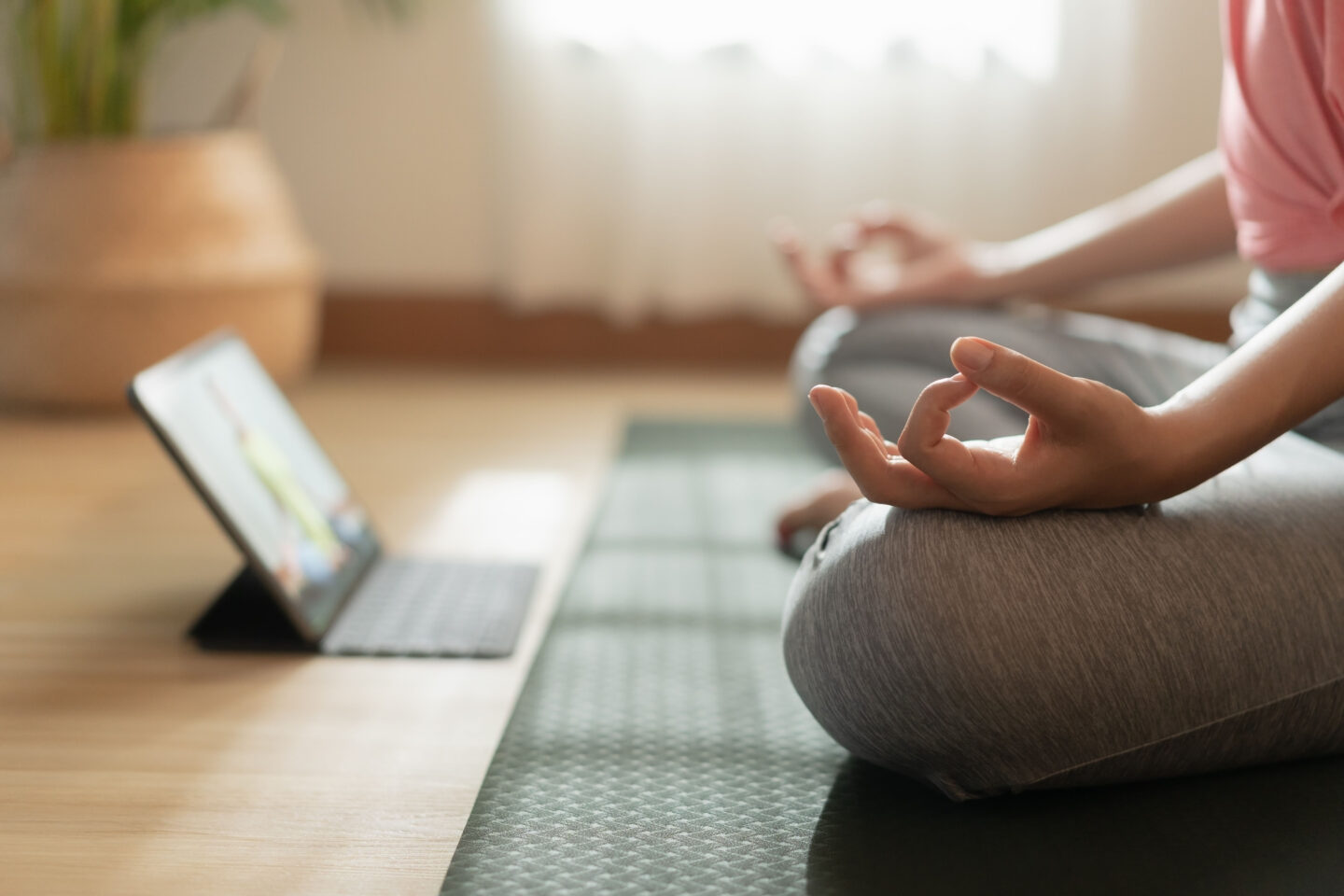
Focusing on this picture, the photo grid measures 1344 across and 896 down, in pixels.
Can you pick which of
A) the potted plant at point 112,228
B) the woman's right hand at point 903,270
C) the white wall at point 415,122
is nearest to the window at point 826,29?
the white wall at point 415,122

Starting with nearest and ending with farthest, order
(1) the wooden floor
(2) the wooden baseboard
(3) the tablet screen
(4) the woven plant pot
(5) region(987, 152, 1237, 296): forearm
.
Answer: (1) the wooden floor, (3) the tablet screen, (5) region(987, 152, 1237, 296): forearm, (4) the woven plant pot, (2) the wooden baseboard

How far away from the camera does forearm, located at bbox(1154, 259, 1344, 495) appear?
593 mm

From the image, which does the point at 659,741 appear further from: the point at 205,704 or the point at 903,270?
the point at 903,270

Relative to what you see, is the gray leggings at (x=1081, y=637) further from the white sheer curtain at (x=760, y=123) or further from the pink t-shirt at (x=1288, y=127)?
the white sheer curtain at (x=760, y=123)

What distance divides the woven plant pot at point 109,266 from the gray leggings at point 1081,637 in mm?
1307

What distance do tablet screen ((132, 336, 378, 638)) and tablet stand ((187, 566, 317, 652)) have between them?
1.1 inches

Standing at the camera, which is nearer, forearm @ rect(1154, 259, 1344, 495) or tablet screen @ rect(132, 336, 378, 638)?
forearm @ rect(1154, 259, 1344, 495)

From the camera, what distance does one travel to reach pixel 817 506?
1163 mm

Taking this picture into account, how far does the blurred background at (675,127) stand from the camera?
211cm

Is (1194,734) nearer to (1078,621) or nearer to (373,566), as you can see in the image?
(1078,621)

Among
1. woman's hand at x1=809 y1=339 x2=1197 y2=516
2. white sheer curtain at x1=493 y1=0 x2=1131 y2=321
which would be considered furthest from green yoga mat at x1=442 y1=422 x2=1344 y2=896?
white sheer curtain at x1=493 y1=0 x2=1131 y2=321

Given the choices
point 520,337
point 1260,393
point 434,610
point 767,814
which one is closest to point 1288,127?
point 1260,393

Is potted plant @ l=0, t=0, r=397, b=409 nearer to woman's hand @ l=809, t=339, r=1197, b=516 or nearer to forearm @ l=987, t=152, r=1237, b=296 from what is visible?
forearm @ l=987, t=152, r=1237, b=296

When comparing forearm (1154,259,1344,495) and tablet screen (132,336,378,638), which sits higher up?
forearm (1154,259,1344,495)
